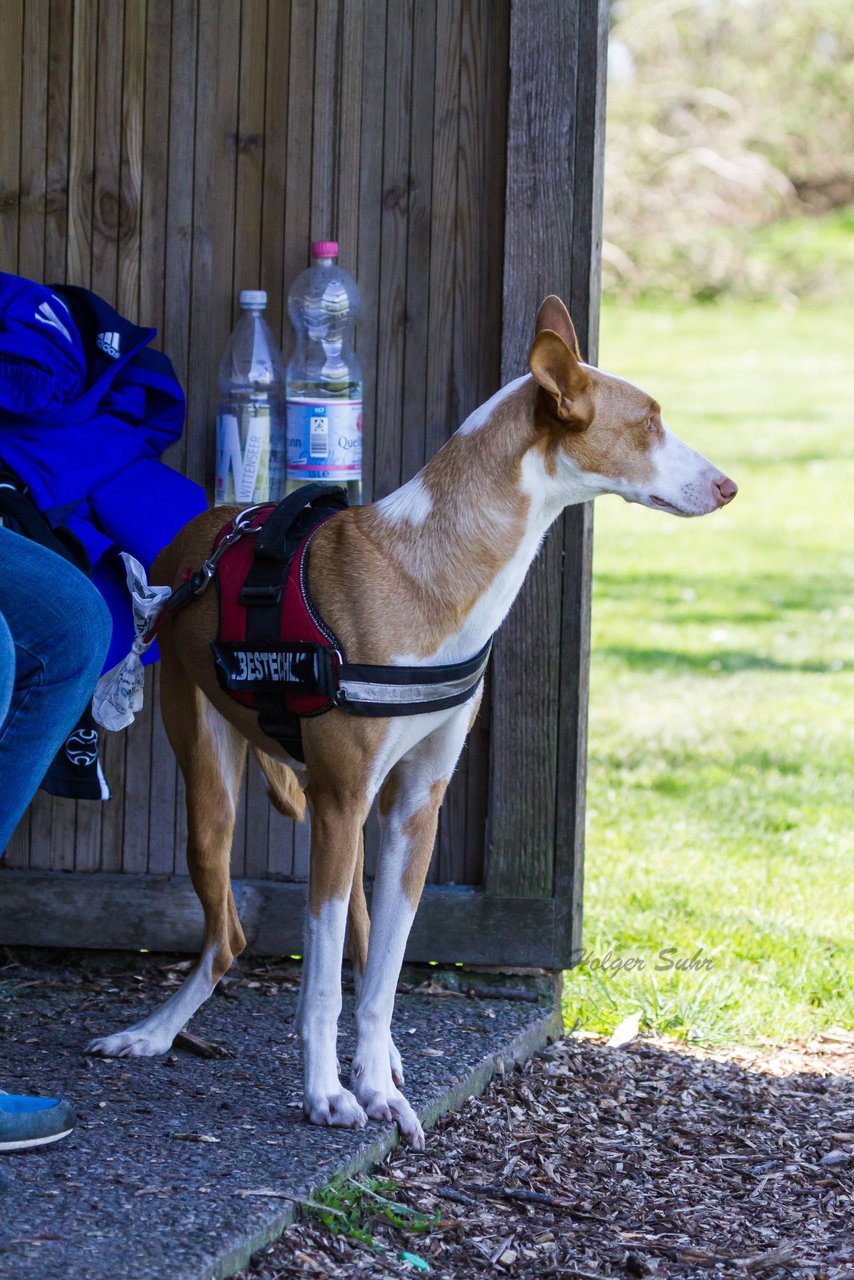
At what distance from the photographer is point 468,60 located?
3.93 metres

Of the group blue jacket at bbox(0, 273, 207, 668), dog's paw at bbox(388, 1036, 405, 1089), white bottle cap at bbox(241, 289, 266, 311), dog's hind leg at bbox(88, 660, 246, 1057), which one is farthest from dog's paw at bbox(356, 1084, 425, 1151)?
white bottle cap at bbox(241, 289, 266, 311)

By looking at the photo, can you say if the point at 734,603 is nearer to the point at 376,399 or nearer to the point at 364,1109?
the point at 376,399

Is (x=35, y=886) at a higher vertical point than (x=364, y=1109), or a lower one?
higher

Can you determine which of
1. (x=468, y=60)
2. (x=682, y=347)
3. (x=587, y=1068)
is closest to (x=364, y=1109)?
(x=587, y=1068)

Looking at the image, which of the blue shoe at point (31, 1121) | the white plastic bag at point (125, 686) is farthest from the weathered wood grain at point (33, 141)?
the blue shoe at point (31, 1121)

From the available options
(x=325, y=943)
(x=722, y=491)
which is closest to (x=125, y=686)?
(x=325, y=943)

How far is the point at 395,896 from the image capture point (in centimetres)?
327

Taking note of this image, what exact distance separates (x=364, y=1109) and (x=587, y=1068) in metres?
0.93

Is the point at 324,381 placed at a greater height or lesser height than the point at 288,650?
greater

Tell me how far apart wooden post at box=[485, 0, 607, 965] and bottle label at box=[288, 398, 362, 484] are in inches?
16.9

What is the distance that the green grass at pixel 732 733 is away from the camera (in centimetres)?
460

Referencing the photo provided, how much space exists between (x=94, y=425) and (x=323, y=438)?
548mm

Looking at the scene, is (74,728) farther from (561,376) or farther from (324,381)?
(561,376)

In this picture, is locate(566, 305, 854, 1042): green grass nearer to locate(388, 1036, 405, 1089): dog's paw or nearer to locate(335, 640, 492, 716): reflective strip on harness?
locate(388, 1036, 405, 1089): dog's paw
